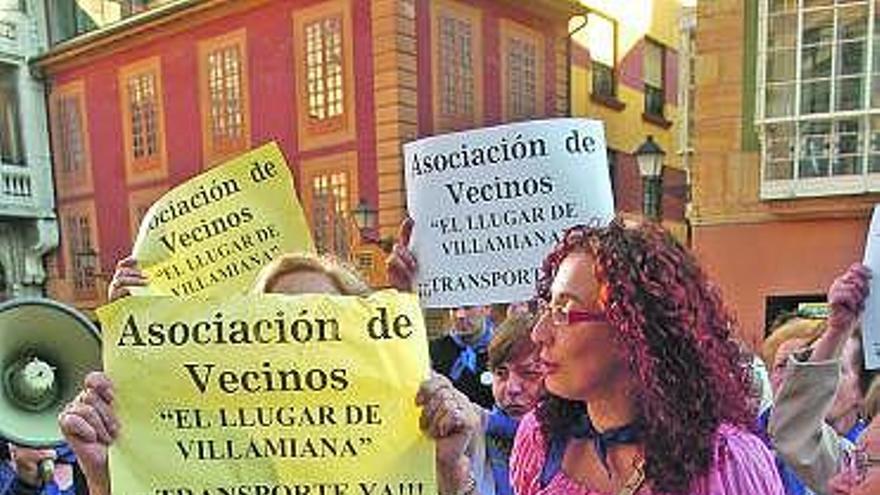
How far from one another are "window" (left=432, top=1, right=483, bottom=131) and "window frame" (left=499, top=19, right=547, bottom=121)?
201 mm

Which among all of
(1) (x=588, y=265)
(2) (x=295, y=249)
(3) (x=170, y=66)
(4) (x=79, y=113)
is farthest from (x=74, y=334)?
(4) (x=79, y=113)

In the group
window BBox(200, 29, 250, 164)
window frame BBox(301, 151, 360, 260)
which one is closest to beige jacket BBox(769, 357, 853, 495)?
window frame BBox(301, 151, 360, 260)

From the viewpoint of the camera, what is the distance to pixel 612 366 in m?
1.13

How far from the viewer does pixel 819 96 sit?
775 centimetres

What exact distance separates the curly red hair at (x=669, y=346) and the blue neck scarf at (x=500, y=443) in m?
0.96

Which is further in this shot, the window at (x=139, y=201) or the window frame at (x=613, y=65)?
the window frame at (x=613, y=65)

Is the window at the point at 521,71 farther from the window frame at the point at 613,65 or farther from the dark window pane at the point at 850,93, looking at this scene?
the dark window pane at the point at 850,93

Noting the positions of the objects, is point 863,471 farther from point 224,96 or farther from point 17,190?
point 17,190

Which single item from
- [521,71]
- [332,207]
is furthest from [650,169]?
[332,207]

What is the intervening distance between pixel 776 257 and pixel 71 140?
6.71 meters

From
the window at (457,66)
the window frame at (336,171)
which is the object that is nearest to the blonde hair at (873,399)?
the window at (457,66)

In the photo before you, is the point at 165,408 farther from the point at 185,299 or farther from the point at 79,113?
the point at 79,113

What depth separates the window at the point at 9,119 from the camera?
20.5 ft

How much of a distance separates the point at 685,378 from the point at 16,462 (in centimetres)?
181
